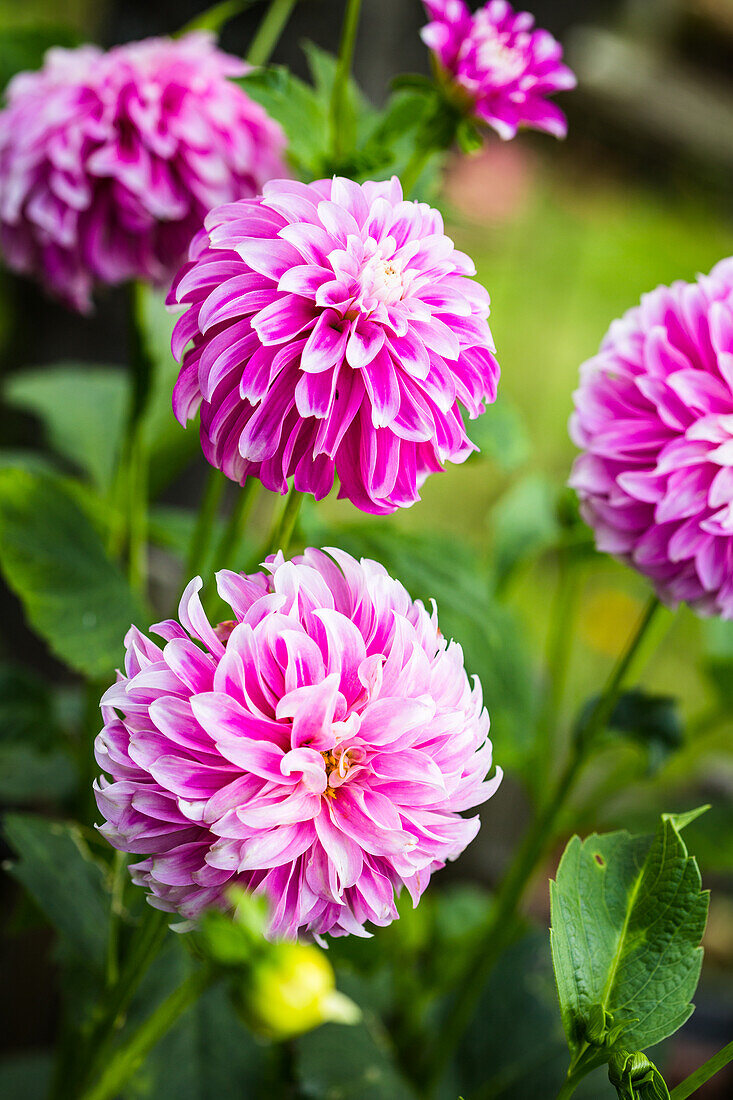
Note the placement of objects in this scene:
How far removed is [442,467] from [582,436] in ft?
0.29

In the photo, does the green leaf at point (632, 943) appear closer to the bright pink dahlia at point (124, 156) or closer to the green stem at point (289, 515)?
the green stem at point (289, 515)

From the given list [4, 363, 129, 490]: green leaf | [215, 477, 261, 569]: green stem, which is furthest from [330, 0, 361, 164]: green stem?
[4, 363, 129, 490]: green leaf

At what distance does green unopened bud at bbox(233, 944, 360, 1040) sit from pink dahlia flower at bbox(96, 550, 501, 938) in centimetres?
5

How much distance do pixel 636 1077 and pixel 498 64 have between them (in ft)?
1.01

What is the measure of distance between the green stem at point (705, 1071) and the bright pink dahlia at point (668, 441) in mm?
128

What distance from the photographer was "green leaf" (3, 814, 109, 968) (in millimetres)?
359

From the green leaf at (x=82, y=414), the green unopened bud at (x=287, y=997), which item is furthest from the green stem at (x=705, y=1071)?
the green leaf at (x=82, y=414)

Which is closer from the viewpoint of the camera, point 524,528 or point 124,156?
point 124,156

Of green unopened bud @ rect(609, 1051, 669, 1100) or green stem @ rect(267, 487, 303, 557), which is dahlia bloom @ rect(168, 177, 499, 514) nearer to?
green stem @ rect(267, 487, 303, 557)

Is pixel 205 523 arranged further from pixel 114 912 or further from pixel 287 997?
pixel 287 997

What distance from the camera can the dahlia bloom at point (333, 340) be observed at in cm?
25

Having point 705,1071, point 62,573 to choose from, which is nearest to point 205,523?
point 62,573

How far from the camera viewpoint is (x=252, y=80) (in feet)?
1.18

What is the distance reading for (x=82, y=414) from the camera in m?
0.61
